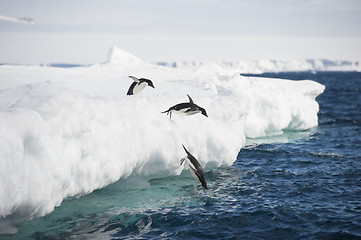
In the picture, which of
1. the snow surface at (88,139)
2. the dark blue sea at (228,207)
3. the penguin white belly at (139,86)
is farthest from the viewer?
the penguin white belly at (139,86)

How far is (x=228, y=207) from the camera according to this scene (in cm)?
760

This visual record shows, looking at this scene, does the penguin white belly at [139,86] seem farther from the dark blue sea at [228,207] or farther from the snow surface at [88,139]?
the dark blue sea at [228,207]

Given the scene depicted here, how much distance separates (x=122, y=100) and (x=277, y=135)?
10.0 meters

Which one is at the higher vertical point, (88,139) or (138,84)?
(138,84)

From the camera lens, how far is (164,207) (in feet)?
24.6

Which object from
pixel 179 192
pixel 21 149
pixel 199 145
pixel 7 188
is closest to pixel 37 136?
pixel 21 149

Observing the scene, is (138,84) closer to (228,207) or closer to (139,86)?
(139,86)

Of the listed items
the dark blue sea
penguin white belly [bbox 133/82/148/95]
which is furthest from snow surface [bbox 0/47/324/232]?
the dark blue sea

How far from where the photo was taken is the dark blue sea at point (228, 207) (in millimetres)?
6391

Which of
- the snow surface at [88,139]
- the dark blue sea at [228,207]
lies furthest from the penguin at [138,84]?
the dark blue sea at [228,207]

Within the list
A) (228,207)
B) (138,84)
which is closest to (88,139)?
(138,84)

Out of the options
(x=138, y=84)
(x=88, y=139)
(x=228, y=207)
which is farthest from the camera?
(x=138, y=84)

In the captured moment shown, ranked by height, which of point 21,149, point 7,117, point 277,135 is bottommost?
point 277,135

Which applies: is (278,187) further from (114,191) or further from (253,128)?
(253,128)
